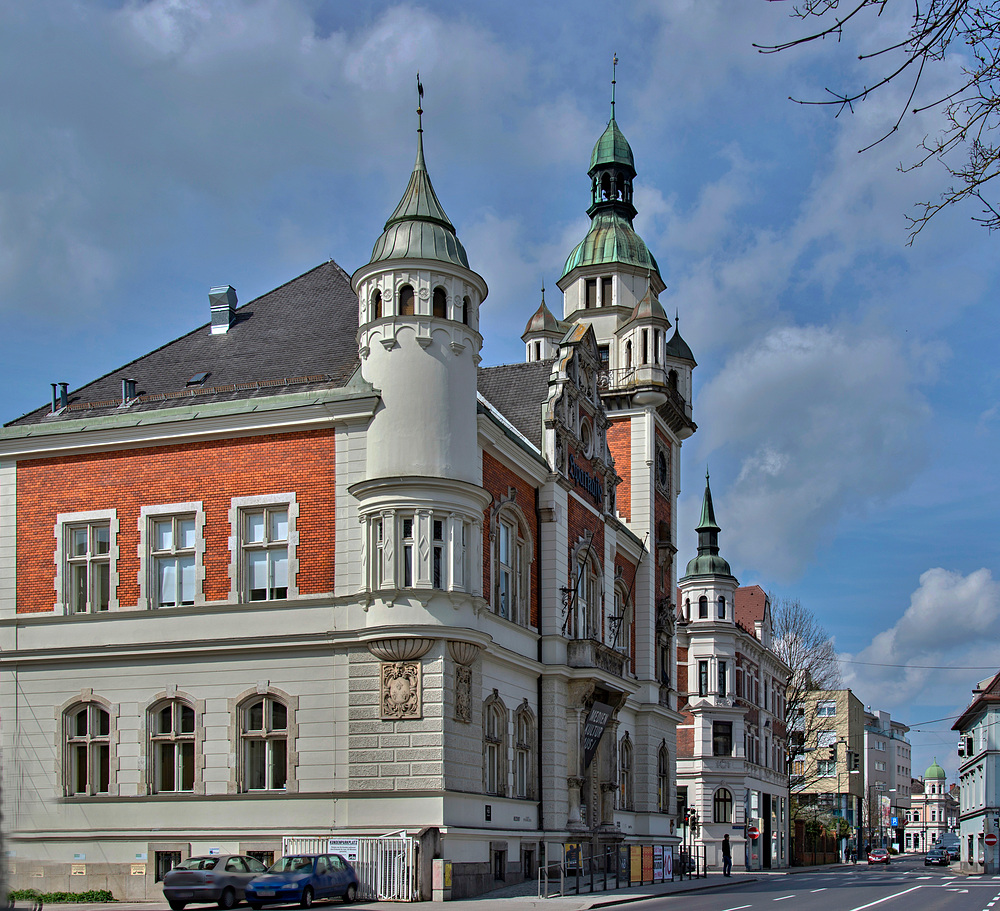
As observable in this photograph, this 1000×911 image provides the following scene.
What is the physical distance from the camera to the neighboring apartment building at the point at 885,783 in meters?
163

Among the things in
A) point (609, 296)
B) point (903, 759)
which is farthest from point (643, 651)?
point (903, 759)

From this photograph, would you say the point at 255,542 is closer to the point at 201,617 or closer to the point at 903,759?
the point at 201,617

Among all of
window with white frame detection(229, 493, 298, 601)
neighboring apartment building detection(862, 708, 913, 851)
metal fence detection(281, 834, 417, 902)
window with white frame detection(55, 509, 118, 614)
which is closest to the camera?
metal fence detection(281, 834, 417, 902)

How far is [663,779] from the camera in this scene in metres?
50.2

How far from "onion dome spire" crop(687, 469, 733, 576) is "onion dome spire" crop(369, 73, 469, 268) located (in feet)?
155

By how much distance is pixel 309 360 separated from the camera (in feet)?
110

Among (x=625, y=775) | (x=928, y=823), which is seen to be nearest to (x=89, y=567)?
(x=625, y=775)

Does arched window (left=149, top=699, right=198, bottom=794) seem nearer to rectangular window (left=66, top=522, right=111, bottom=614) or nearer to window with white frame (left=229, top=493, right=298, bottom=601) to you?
window with white frame (left=229, top=493, right=298, bottom=601)

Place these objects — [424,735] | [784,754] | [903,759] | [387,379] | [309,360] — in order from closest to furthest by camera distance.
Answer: [424,735]
[387,379]
[309,360]
[784,754]
[903,759]

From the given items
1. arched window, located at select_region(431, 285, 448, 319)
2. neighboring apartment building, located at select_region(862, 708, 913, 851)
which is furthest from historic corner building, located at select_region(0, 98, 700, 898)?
neighboring apartment building, located at select_region(862, 708, 913, 851)

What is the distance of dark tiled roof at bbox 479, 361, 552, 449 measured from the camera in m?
40.3

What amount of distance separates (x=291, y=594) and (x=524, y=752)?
9136 mm

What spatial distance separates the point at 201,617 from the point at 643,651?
22775mm

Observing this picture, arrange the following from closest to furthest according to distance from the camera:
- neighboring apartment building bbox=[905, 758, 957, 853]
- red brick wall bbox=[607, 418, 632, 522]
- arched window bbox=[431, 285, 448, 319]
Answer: arched window bbox=[431, 285, 448, 319] → red brick wall bbox=[607, 418, 632, 522] → neighboring apartment building bbox=[905, 758, 957, 853]
